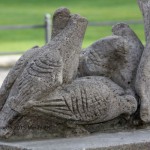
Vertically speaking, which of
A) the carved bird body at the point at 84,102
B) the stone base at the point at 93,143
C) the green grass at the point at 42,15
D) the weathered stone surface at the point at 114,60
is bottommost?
the green grass at the point at 42,15

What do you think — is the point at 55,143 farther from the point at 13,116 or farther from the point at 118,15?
the point at 118,15

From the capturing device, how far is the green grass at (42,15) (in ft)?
63.8

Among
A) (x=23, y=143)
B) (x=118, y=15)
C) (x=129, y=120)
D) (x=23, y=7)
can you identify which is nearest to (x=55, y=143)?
(x=23, y=143)

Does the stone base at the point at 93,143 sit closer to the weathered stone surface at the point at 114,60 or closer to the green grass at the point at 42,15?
the weathered stone surface at the point at 114,60

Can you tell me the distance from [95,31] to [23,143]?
1484cm

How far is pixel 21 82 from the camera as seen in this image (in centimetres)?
659

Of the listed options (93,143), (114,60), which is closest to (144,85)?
(114,60)

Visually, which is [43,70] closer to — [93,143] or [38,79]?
[38,79]

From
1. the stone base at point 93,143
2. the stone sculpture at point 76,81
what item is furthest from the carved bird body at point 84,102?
the stone base at point 93,143

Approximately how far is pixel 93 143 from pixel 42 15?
58.3 feet

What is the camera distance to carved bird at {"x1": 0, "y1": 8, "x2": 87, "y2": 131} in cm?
653

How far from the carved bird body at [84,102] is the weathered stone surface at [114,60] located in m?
0.22

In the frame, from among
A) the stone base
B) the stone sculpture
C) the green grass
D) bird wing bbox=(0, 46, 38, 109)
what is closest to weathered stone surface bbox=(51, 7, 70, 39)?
the stone sculpture

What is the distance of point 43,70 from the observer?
654 cm
